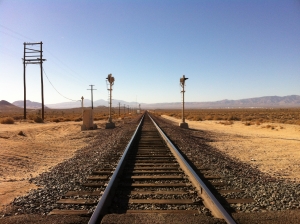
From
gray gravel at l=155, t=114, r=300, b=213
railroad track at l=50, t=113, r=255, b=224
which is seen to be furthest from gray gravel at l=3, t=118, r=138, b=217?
gray gravel at l=155, t=114, r=300, b=213

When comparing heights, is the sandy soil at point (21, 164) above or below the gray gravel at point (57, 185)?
below

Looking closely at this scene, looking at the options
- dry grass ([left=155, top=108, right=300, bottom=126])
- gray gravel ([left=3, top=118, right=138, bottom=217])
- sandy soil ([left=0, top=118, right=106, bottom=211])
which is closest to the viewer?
gray gravel ([left=3, top=118, right=138, bottom=217])

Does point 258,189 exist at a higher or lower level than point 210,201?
lower

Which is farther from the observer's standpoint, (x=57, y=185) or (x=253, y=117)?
(x=253, y=117)

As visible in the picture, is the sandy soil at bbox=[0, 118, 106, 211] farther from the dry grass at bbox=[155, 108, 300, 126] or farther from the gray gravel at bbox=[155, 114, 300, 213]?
the dry grass at bbox=[155, 108, 300, 126]

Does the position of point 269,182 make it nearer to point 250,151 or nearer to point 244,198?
point 244,198

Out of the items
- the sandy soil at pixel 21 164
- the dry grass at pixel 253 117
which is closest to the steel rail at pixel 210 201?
the sandy soil at pixel 21 164

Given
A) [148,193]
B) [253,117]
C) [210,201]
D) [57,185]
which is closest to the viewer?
[210,201]

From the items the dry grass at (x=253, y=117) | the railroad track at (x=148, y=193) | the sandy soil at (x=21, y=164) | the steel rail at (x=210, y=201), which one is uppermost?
the steel rail at (x=210, y=201)

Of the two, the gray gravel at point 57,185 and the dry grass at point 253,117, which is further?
the dry grass at point 253,117

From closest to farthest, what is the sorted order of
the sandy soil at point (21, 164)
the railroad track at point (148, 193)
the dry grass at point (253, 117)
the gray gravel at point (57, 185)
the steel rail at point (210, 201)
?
1. the steel rail at point (210, 201)
2. the railroad track at point (148, 193)
3. the gray gravel at point (57, 185)
4. the sandy soil at point (21, 164)
5. the dry grass at point (253, 117)

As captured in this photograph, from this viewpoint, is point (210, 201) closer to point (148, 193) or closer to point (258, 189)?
point (148, 193)

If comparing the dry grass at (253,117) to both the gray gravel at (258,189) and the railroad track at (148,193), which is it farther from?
the railroad track at (148,193)

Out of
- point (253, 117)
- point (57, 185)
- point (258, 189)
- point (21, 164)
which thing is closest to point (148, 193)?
point (57, 185)
